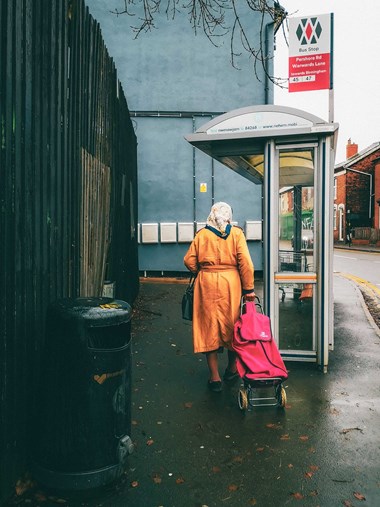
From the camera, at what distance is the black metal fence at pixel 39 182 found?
3.06m

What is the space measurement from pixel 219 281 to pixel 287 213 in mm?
1787

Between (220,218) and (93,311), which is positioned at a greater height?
(220,218)

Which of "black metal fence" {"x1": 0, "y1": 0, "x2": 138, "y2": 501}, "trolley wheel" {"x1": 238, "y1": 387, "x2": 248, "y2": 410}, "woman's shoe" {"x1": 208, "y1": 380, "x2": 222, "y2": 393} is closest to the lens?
"black metal fence" {"x1": 0, "y1": 0, "x2": 138, "y2": 501}

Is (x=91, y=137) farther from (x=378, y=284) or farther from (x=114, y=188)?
(x=378, y=284)

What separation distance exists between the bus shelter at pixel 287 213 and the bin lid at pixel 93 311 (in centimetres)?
305

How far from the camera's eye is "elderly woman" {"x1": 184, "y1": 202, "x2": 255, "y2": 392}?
5.19 metres

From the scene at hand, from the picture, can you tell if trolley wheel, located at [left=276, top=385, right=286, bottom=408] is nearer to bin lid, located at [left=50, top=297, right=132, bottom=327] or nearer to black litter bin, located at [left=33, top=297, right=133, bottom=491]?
black litter bin, located at [left=33, top=297, right=133, bottom=491]

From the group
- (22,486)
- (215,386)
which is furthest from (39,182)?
(215,386)

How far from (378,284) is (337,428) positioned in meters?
11.9

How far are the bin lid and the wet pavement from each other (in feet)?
3.70

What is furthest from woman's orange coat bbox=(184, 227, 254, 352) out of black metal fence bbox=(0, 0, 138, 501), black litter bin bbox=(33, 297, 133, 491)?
black litter bin bbox=(33, 297, 133, 491)

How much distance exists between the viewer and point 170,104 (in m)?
14.7

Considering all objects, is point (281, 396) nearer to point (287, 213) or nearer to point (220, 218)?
point (220, 218)

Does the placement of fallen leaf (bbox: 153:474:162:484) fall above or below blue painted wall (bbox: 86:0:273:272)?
below
